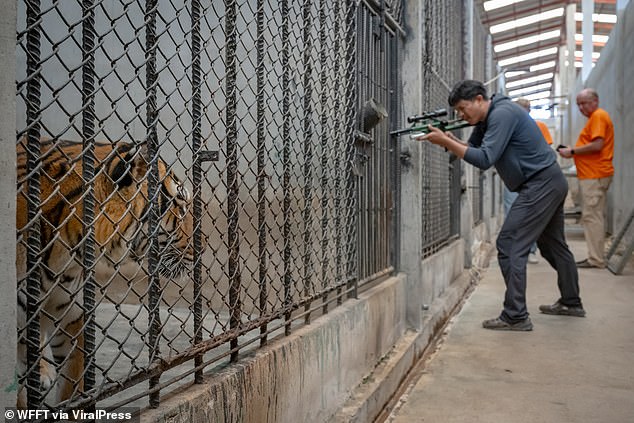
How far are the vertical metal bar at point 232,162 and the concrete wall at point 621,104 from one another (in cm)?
828

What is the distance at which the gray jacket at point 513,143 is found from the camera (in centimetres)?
443

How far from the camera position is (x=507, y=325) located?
469 centimetres

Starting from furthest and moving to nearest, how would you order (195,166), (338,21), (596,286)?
(596,286) → (338,21) → (195,166)

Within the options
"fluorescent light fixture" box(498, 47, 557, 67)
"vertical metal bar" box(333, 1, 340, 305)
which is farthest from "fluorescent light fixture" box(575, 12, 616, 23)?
"vertical metal bar" box(333, 1, 340, 305)

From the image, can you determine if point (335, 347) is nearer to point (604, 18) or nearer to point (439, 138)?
point (439, 138)

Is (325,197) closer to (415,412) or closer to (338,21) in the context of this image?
(338,21)

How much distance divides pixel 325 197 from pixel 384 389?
42.3 inches

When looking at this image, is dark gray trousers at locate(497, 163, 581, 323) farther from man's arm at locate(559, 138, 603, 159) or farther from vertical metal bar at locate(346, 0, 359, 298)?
man's arm at locate(559, 138, 603, 159)

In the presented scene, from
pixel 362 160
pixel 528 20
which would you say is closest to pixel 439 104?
pixel 362 160

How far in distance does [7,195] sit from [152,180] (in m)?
0.60

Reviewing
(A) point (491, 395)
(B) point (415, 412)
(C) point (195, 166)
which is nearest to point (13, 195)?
(C) point (195, 166)

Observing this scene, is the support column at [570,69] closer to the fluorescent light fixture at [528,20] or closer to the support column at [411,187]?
the fluorescent light fixture at [528,20]

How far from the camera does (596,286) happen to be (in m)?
6.45

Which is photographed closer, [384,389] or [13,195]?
[13,195]
